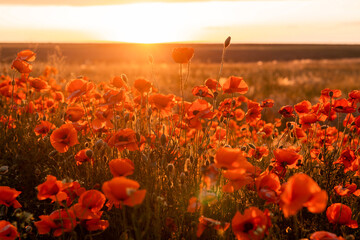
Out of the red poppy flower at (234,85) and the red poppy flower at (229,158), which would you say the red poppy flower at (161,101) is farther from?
the red poppy flower at (229,158)

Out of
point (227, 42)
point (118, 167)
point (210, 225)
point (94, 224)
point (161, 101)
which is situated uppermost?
point (227, 42)

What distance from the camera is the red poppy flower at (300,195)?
1190 mm

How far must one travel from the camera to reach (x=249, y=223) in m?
1.44

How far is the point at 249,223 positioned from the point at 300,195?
0.32 metres

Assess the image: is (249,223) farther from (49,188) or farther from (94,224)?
(49,188)

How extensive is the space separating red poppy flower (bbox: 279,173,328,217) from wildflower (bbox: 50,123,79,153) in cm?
137

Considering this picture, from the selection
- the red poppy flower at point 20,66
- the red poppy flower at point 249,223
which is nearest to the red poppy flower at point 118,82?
the red poppy flower at point 20,66

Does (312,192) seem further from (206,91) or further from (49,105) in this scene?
(49,105)

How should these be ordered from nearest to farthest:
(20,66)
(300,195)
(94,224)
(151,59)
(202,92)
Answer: (300,195)
(94,224)
(202,92)
(151,59)
(20,66)

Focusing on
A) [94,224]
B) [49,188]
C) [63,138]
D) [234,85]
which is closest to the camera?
[49,188]

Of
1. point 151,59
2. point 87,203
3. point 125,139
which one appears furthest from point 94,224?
point 151,59

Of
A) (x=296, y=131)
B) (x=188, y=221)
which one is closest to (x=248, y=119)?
(x=296, y=131)

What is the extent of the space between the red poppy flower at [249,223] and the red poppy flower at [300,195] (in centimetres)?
17

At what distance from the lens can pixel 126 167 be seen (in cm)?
174
